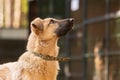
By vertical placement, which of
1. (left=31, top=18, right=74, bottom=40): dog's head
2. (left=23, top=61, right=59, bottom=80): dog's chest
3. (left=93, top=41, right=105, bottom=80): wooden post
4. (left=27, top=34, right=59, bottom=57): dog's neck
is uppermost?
(left=31, top=18, right=74, bottom=40): dog's head

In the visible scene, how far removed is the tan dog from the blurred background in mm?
6857

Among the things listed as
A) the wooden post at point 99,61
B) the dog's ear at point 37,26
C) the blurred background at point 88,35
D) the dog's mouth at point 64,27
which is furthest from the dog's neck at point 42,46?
the wooden post at point 99,61

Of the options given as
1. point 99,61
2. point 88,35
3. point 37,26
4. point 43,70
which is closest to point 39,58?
point 43,70

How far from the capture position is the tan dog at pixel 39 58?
26.3 feet

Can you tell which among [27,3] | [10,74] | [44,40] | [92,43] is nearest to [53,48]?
[44,40]

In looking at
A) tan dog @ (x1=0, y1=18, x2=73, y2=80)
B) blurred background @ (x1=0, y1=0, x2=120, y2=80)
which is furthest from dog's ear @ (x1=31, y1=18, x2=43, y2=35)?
blurred background @ (x1=0, y1=0, x2=120, y2=80)

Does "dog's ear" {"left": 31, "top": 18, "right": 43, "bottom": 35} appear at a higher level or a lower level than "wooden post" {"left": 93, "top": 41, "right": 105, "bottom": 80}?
higher

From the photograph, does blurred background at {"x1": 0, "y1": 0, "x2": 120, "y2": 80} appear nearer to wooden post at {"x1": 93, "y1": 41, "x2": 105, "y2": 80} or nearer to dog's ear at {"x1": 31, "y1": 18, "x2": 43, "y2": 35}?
wooden post at {"x1": 93, "y1": 41, "x2": 105, "y2": 80}

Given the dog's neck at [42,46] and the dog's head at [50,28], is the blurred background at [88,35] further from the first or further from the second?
the dog's neck at [42,46]

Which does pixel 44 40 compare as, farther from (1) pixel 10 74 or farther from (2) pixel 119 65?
(2) pixel 119 65

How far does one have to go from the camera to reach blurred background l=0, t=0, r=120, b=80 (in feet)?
51.0

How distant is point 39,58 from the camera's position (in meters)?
8.16

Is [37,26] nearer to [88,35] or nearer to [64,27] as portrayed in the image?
[64,27]

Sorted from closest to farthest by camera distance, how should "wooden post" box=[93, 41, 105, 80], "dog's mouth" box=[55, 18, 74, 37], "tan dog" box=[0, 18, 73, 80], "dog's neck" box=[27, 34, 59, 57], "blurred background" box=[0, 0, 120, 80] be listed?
"tan dog" box=[0, 18, 73, 80] < "dog's neck" box=[27, 34, 59, 57] < "dog's mouth" box=[55, 18, 74, 37] < "blurred background" box=[0, 0, 120, 80] < "wooden post" box=[93, 41, 105, 80]
